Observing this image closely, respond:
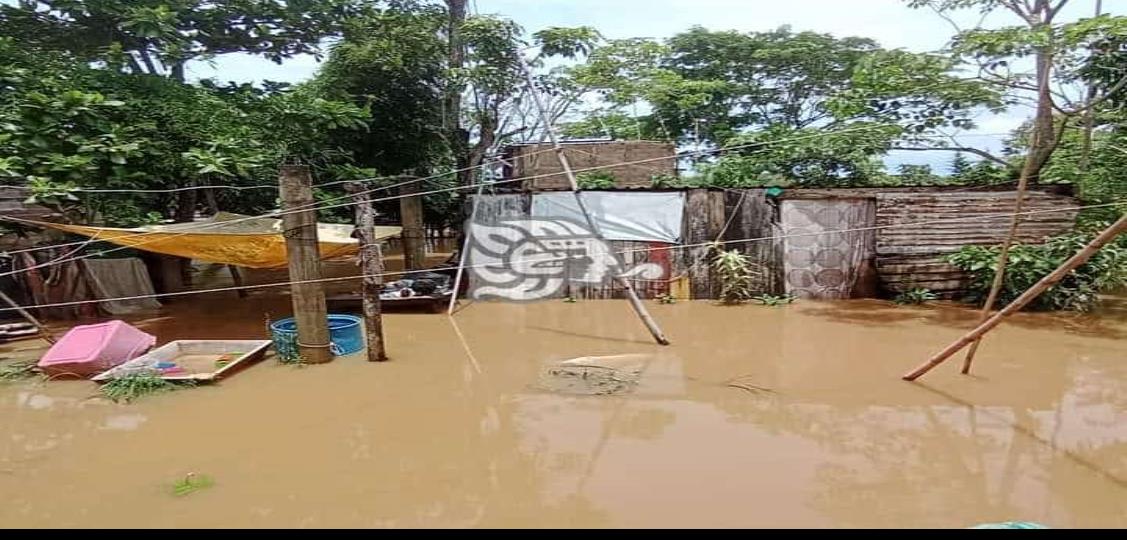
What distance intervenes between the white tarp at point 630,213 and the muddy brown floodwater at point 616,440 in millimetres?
2229

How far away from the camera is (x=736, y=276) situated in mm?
8133

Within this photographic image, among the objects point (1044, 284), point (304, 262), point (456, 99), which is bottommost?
point (1044, 284)

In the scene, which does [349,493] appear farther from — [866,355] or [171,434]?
[866,355]

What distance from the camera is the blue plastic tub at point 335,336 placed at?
233 inches

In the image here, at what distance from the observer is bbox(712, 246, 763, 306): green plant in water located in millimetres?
8172

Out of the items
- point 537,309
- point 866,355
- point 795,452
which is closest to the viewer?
point 795,452

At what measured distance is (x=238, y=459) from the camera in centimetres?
394

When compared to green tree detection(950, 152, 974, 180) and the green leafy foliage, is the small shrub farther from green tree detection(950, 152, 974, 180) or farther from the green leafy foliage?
green tree detection(950, 152, 974, 180)

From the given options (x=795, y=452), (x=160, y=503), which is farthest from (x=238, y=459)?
(x=795, y=452)

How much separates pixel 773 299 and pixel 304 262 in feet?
18.6

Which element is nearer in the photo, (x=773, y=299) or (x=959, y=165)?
(x=773, y=299)

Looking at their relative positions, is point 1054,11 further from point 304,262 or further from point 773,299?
point 304,262

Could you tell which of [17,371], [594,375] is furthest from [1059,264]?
[17,371]

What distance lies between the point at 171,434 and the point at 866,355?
5684 millimetres
